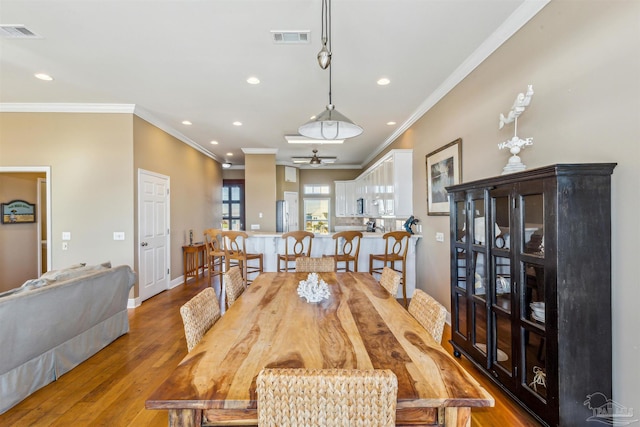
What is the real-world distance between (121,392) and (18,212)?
4.82 meters

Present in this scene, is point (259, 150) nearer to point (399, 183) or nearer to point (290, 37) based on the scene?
point (399, 183)

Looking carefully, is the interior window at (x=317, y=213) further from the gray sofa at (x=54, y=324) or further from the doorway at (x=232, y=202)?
the gray sofa at (x=54, y=324)

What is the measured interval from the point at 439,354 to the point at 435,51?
9.06ft

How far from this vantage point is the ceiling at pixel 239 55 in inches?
89.0

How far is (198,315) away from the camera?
1581 mm

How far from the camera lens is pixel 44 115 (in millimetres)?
4270

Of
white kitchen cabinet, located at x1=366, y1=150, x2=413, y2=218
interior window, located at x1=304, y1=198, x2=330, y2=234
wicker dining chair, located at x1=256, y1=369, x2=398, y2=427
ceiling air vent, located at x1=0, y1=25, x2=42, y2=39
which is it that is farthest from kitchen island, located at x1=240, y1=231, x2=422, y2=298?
interior window, located at x1=304, y1=198, x2=330, y2=234

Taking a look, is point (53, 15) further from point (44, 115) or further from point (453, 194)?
point (453, 194)

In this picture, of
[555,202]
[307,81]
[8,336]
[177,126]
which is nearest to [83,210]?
[177,126]

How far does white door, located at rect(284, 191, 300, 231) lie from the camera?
888 centimetres

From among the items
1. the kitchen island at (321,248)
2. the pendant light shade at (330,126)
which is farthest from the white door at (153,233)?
the pendant light shade at (330,126)

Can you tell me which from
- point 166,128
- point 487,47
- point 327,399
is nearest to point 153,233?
point 166,128

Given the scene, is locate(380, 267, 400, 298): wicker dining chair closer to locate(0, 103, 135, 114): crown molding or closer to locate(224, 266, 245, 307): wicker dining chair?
locate(224, 266, 245, 307): wicker dining chair

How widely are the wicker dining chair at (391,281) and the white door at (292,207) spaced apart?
647cm
